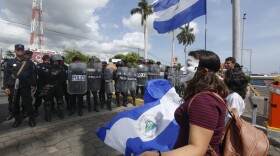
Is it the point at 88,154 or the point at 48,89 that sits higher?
the point at 48,89

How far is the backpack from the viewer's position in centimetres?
142

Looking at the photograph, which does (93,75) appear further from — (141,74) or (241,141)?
(241,141)

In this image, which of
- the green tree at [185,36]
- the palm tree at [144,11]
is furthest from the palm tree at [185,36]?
the palm tree at [144,11]

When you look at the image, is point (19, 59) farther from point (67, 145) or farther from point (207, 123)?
point (207, 123)

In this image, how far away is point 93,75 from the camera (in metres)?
6.70

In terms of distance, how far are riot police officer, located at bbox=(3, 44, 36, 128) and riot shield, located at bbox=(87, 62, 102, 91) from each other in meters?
1.68

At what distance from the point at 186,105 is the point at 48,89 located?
5161 mm

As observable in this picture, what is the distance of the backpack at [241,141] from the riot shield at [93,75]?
5587 millimetres

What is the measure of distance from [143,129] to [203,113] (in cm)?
137

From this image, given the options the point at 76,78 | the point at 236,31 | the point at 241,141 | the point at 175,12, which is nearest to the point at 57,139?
the point at 76,78

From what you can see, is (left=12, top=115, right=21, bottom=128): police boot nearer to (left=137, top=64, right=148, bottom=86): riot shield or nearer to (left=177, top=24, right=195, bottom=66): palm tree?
(left=137, top=64, right=148, bottom=86): riot shield

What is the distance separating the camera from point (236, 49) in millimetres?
5660

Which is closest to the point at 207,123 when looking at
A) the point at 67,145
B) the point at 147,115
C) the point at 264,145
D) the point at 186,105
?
the point at 186,105

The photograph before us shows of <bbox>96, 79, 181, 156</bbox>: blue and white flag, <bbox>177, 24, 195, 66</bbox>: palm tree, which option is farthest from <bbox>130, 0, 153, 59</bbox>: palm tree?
<bbox>96, 79, 181, 156</bbox>: blue and white flag
